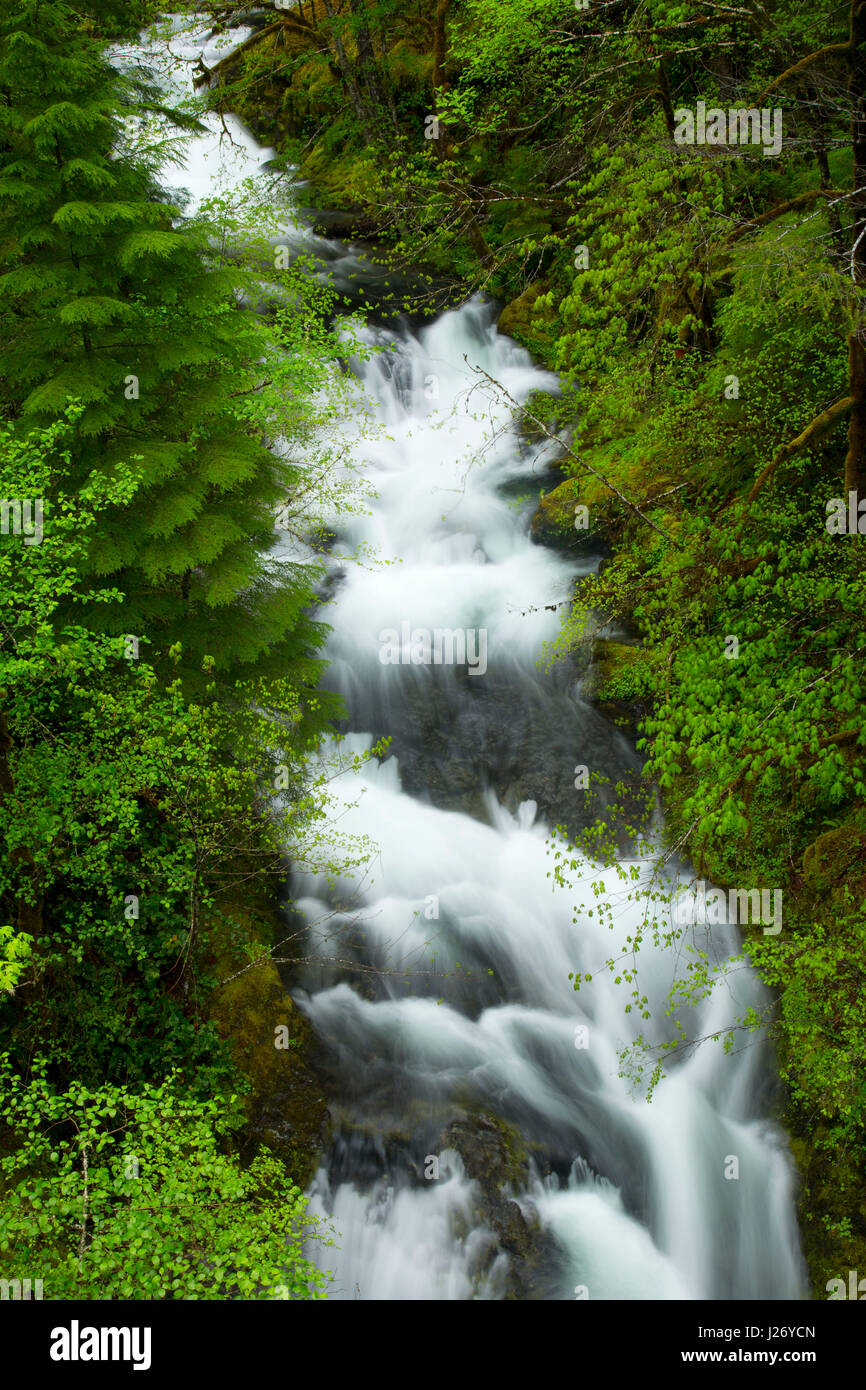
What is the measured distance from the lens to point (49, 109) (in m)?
6.73

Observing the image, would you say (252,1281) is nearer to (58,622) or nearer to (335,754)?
(58,622)

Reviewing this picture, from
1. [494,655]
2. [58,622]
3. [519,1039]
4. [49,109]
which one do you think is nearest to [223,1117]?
[519,1039]

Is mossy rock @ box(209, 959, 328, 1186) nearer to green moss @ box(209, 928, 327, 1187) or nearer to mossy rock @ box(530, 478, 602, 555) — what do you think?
green moss @ box(209, 928, 327, 1187)

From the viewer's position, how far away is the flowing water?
8141mm

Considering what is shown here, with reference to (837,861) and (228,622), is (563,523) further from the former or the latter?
(837,861)

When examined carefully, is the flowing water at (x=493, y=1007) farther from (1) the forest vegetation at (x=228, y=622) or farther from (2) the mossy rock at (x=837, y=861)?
(2) the mossy rock at (x=837, y=861)

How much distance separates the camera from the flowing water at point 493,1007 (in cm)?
814

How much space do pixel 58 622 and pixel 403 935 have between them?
534 centimetres

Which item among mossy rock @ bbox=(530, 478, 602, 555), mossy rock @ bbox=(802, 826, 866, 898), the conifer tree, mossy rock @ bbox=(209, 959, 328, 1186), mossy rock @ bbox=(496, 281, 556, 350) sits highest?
mossy rock @ bbox=(496, 281, 556, 350)

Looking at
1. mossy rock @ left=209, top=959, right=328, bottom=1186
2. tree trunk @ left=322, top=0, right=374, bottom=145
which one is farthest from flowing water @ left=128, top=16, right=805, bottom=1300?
tree trunk @ left=322, top=0, right=374, bottom=145

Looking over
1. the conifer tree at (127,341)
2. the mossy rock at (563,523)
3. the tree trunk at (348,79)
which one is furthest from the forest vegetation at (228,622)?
the tree trunk at (348,79)

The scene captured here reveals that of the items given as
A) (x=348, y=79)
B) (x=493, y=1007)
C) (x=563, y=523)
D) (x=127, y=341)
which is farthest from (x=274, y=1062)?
(x=348, y=79)

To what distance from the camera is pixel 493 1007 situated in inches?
393
